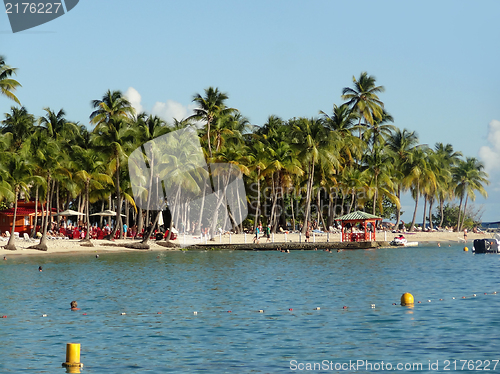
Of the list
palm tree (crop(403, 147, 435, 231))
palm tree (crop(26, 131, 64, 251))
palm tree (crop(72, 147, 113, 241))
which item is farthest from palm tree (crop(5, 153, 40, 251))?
palm tree (crop(403, 147, 435, 231))

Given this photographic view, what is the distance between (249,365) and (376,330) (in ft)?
17.8

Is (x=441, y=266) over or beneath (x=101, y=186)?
beneath

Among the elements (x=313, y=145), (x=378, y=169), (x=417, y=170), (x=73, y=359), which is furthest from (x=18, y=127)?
(x=73, y=359)

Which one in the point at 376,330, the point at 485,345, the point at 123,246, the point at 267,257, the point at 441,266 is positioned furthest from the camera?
the point at 123,246

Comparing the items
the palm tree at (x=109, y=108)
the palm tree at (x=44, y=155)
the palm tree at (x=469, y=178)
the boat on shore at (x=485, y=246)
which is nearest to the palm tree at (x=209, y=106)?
the palm tree at (x=109, y=108)

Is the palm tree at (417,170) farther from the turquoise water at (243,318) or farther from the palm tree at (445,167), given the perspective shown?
the turquoise water at (243,318)

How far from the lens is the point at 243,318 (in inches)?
790

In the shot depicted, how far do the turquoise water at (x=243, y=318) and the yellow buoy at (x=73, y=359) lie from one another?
29 cm

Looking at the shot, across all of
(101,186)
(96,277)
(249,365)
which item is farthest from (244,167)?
(249,365)

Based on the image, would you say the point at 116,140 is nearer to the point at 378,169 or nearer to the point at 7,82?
the point at 7,82

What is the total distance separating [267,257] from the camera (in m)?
48.9

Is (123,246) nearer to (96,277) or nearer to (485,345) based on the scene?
(96,277)

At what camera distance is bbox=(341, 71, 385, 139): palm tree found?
76062 millimetres

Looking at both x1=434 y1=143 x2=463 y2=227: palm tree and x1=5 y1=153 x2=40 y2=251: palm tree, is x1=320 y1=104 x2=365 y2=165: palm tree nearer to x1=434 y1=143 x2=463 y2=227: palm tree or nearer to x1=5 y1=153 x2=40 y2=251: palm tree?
x1=434 y1=143 x2=463 y2=227: palm tree
